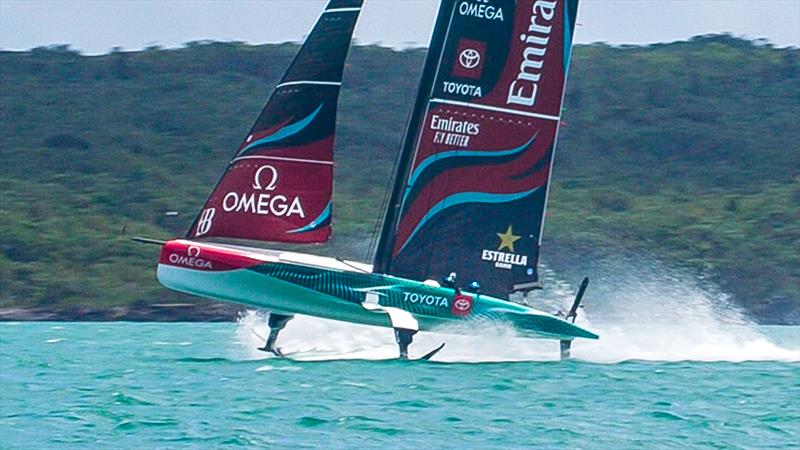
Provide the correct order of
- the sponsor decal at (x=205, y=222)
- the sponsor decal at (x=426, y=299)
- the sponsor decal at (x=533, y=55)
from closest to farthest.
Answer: the sponsor decal at (x=426, y=299) < the sponsor decal at (x=205, y=222) < the sponsor decal at (x=533, y=55)

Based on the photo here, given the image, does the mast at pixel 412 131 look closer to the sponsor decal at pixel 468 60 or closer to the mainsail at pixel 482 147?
the mainsail at pixel 482 147

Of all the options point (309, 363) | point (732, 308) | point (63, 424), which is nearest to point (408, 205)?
point (309, 363)

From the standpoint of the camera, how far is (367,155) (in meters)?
73.4

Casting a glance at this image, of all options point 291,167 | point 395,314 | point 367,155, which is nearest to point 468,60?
point 291,167

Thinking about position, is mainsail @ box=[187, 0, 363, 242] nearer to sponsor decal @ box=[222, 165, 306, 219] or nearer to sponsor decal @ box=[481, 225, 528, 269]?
sponsor decal @ box=[222, 165, 306, 219]

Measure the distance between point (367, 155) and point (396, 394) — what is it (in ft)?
173

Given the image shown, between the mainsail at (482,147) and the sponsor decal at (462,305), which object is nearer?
the sponsor decal at (462,305)

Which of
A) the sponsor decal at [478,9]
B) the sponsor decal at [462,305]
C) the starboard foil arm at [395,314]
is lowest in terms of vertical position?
the starboard foil arm at [395,314]

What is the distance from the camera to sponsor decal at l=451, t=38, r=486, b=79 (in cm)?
2562

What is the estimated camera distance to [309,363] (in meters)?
24.7

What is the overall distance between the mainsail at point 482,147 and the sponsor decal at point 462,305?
102 cm

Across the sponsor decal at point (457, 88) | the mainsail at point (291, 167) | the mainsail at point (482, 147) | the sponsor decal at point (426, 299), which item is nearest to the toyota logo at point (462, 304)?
the sponsor decal at point (426, 299)

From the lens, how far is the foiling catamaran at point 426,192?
979 inches

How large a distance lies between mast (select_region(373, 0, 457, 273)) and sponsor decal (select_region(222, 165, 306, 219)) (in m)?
1.42
